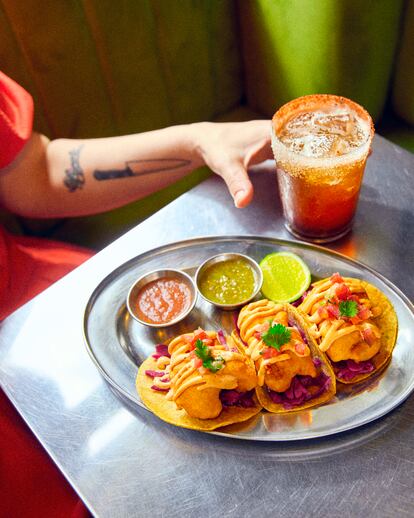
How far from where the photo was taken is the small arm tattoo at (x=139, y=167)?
2.02 metres

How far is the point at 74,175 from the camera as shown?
2004 mm

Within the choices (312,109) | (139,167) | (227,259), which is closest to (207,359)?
(227,259)

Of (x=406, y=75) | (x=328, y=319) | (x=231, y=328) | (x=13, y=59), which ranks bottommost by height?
(x=406, y=75)

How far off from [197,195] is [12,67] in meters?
0.98

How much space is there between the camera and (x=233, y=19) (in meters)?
2.81

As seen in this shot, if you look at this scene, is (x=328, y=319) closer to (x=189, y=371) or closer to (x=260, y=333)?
(x=260, y=333)

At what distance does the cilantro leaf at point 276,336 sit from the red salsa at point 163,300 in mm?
311

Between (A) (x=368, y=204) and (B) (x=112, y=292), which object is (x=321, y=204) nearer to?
(A) (x=368, y=204)

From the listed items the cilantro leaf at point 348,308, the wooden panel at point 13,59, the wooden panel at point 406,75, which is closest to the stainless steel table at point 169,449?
the cilantro leaf at point 348,308

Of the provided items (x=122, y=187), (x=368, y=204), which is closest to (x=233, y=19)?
(x=122, y=187)

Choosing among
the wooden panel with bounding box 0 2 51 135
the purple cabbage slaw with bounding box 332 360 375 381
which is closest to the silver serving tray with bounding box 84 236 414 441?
the purple cabbage slaw with bounding box 332 360 375 381

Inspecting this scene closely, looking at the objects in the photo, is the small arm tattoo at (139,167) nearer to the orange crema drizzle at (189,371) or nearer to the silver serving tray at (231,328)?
the silver serving tray at (231,328)

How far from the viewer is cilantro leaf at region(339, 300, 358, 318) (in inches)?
53.6

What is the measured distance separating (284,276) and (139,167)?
744mm
